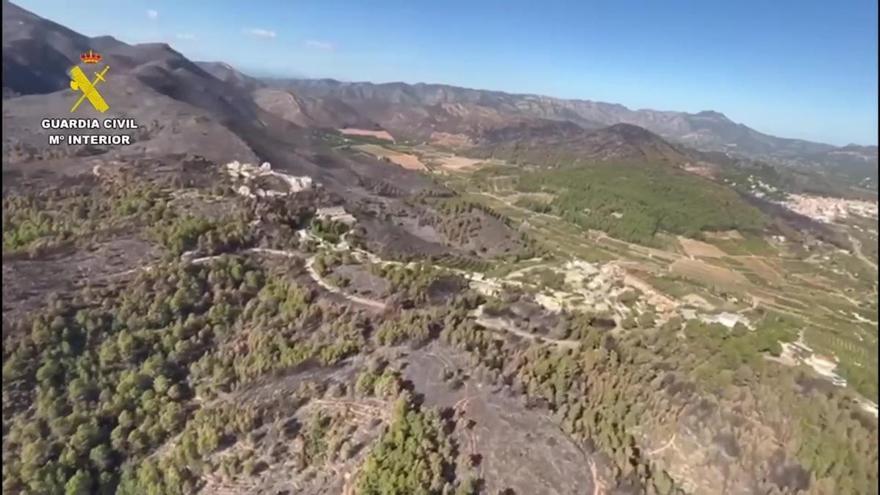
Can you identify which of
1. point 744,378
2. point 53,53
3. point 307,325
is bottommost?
point 307,325

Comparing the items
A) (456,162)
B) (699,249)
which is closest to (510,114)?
(456,162)

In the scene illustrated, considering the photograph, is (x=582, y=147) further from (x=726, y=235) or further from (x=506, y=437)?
(x=506, y=437)

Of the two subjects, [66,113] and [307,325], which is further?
[66,113]

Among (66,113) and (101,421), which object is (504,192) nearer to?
(66,113)

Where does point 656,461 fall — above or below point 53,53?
below

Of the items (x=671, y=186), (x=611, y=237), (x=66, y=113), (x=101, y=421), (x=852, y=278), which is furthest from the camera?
(x=671, y=186)

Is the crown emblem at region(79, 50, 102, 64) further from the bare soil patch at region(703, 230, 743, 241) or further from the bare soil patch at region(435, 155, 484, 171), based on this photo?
the bare soil patch at region(703, 230, 743, 241)

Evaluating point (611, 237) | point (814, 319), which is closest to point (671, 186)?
point (611, 237)

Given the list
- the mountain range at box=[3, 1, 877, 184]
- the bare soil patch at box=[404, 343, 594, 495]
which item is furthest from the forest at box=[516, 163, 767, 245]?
the bare soil patch at box=[404, 343, 594, 495]

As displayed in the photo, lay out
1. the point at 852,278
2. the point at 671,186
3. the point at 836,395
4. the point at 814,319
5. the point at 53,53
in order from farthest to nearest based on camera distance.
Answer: the point at 53,53 → the point at 671,186 → the point at 852,278 → the point at 814,319 → the point at 836,395
